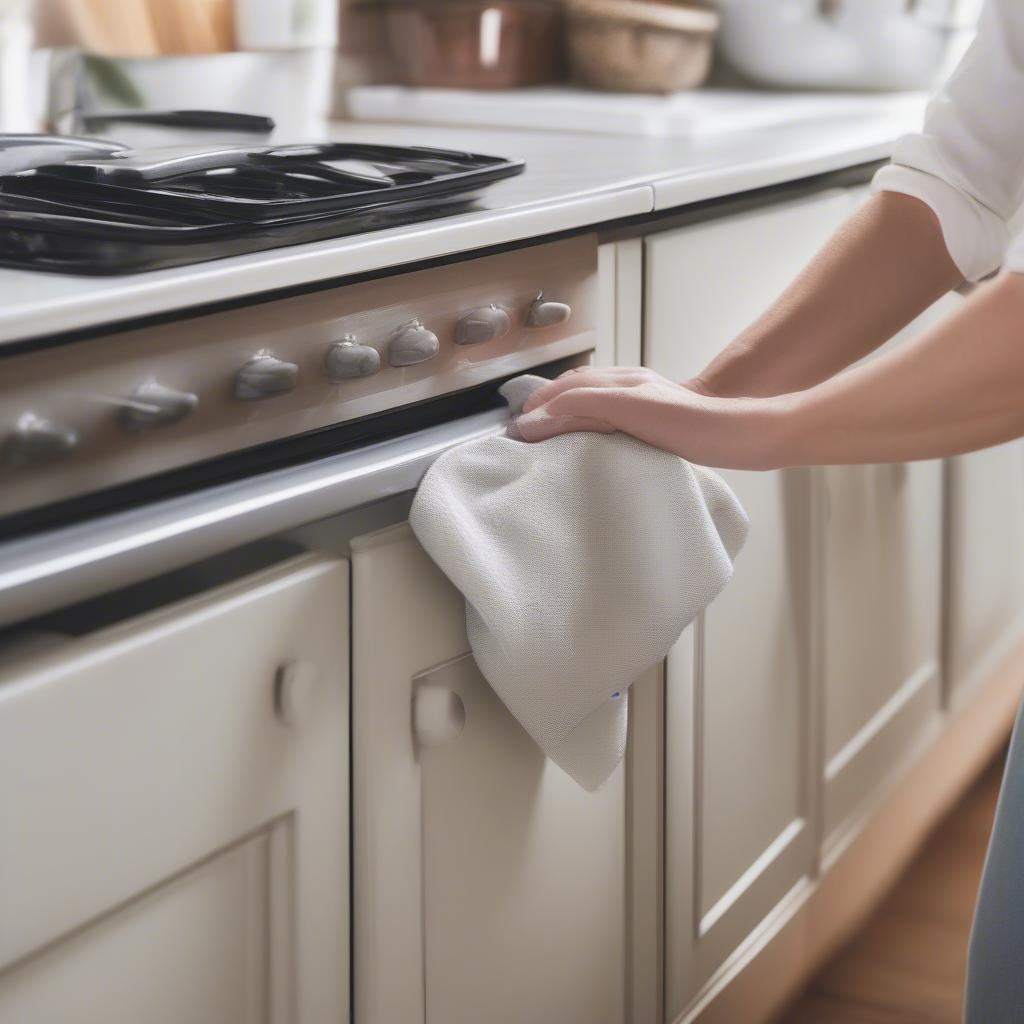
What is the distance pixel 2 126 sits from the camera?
125cm

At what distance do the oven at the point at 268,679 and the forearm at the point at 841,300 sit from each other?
0.42ft

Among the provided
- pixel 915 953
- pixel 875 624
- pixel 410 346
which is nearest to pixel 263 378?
pixel 410 346

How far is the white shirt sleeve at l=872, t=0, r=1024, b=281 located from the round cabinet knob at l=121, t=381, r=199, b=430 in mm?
612

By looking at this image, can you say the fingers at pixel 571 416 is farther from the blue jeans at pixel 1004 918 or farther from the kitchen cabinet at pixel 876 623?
the kitchen cabinet at pixel 876 623

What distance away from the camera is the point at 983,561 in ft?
6.07

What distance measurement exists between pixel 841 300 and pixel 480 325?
1.06ft

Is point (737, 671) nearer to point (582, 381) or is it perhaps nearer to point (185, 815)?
point (582, 381)

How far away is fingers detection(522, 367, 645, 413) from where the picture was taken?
923 millimetres

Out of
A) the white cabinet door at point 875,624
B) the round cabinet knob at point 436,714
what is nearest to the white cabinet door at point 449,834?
the round cabinet knob at point 436,714

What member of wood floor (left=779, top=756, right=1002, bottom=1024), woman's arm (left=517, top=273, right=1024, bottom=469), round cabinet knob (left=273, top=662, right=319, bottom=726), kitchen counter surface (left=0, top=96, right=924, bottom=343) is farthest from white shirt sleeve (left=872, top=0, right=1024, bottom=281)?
wood floor (left=779, top=756, right=1002, bottom=1024)

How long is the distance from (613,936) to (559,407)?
1.55 feet

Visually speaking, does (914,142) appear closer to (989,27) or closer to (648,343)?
(989,27)

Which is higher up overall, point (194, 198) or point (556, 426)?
point (194, 198)

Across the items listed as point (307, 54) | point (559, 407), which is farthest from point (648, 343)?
point (307, 54)
